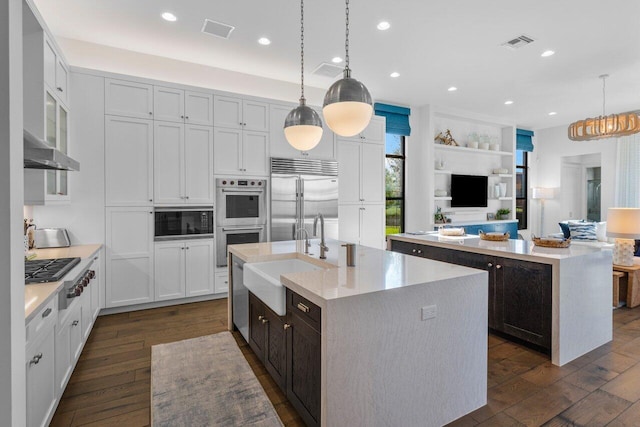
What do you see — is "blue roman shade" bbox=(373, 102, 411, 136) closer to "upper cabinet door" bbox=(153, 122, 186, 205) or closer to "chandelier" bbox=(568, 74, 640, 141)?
"chandelier" bbox=(568, 74, 640, 141)

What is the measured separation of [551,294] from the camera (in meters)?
2.59

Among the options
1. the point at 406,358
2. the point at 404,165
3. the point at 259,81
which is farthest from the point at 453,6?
the point at 404,165

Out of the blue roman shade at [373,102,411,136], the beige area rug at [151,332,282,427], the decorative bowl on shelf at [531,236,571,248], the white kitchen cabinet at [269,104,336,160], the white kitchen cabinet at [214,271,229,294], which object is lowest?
the beige area rug at [151,332,282,427]

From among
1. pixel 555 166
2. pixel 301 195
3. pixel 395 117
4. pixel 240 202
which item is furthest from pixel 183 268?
pixel 555 166

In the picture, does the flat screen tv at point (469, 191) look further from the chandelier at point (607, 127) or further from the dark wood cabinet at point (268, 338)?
the dark wood cabinet at point (268, 338)

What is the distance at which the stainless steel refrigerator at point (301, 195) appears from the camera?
4.57 metres

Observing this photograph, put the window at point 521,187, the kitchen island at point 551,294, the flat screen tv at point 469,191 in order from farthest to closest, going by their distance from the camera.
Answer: the window at point 521,187 < the flat screen tv at point 469,191 < the kitchen island at point 551,294

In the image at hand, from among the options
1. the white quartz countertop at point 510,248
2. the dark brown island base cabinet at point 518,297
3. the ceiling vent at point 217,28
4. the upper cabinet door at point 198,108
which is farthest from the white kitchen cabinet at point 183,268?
the dark brown island base cabinet at point 518,297

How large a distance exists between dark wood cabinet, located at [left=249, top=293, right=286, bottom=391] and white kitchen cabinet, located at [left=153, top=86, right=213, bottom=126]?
248cm

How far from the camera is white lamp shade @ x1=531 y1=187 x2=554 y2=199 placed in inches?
322

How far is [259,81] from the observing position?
16.3 feet

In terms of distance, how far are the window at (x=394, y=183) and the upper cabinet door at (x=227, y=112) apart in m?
3.01

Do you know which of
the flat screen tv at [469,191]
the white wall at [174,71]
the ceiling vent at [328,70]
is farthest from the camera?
the flat screen tv at [469,191]

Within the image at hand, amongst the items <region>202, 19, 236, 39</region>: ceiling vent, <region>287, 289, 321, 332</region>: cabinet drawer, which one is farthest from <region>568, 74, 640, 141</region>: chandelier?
<region>287, 289, 321, 332</region>: cabinet drawer
